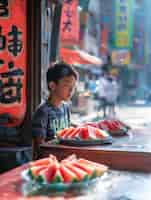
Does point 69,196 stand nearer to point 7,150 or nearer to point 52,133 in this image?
point 52,133

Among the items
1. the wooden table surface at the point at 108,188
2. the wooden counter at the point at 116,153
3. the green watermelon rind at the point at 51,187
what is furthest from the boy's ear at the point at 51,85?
the green watermelon rind at the point at 51,187

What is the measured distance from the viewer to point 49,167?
2.13m

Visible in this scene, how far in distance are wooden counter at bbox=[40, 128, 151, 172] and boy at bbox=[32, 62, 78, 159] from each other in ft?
0.81

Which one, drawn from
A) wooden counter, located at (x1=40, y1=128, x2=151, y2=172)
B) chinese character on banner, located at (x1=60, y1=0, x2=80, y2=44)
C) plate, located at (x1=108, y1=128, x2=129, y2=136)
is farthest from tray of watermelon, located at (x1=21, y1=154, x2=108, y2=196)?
chinese character on banner, located at (x1=60, y1=0, x2=80, y2=44)

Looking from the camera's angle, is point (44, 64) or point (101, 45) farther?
point (101, 45)

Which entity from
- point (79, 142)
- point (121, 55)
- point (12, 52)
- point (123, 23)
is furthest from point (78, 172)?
point (121, 55)

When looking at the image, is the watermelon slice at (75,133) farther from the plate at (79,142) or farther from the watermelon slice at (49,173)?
the watermelon slice at (49,173)

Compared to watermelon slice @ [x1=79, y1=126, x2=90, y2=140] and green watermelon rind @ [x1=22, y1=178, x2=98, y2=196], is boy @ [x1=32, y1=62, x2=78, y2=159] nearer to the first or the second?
watermelon slice @ [x1=79, y1=126, x2=90, y2=140]

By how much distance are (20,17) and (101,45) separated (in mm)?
24593

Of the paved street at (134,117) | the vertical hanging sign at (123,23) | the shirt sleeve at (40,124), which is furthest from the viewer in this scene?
the vertical hanging sign at (123,23)

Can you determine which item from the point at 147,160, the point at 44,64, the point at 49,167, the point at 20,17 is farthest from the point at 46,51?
the point at 49,167

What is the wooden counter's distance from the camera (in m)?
2.67

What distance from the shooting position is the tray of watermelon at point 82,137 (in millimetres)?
2951

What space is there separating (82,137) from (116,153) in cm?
35
